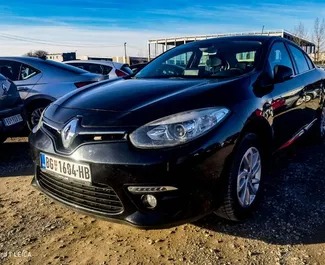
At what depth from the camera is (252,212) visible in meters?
2.78

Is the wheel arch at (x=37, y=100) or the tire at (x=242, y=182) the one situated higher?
the wheel arch at (x=37, y=100)

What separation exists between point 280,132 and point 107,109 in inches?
67.7

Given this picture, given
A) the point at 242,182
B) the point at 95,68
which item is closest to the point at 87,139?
the point at 242,182

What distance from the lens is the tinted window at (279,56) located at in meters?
3.29

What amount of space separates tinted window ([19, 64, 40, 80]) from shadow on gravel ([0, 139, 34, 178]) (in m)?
1.14

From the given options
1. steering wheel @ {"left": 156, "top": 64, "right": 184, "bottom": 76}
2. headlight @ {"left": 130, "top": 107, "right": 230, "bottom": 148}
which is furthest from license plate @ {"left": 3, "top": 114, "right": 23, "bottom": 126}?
headlight @ {"left": 130, "top": 107, "right": 230, "bottom": 148}

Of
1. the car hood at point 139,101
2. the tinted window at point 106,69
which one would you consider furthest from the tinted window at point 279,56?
the tinted window at point 106,69

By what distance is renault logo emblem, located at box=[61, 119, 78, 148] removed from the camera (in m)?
2.29

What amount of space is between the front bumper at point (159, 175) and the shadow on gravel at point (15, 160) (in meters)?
2.04

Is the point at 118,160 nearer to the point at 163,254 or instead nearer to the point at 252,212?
the point at 163,254

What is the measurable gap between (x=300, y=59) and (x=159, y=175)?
299cm

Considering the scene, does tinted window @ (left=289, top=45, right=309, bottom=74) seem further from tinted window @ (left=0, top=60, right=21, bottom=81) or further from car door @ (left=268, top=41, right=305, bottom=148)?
tinted window @ (left=0, top=60, right=21, bottom=81)

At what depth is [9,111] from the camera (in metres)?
4.39

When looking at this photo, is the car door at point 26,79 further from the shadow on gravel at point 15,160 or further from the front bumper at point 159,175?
the front bumper at point 159,175
